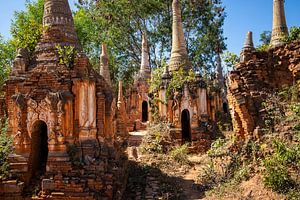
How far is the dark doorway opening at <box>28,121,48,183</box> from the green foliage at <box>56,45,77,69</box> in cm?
181

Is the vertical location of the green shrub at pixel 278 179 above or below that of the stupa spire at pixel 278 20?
below

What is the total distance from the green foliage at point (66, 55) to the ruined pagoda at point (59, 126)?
28 millimetres

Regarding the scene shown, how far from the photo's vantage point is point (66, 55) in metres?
10.6

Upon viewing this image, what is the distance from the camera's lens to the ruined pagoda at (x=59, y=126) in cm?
940

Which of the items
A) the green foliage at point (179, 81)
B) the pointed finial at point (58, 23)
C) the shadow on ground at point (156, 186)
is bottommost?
the shadow on ground at point (156, 186)

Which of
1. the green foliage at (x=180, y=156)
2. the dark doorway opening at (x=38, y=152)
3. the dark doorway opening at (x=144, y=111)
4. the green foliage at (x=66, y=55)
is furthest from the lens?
the dark doorway opening at (x=144, y=111)

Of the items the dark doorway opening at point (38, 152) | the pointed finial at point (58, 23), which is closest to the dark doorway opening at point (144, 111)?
the pointed finial at point (58, 23)

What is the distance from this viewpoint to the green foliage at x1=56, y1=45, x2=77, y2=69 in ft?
34.3

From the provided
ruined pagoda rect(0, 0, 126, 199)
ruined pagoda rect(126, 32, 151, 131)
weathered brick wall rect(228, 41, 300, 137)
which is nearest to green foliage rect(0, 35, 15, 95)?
ruined pagoda rect(126, 32, 151, 131)

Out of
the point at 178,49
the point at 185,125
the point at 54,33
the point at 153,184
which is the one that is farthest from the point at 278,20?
the point at 54,33

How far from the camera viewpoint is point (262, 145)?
30.6 feet

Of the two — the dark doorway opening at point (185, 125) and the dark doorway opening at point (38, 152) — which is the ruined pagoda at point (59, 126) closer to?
the dark doorway opening at point (38, 152)

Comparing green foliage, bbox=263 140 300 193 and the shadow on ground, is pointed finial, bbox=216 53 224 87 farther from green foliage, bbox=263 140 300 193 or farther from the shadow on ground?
green foliage, bbox=263 140 300 193

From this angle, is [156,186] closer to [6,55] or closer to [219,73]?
[6,55]
